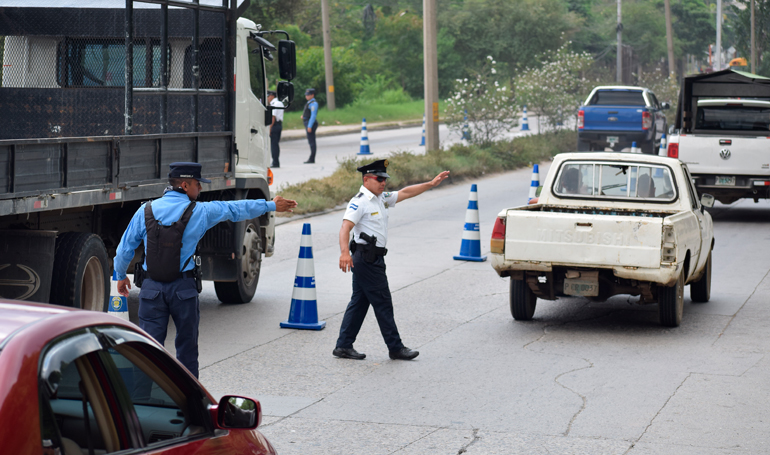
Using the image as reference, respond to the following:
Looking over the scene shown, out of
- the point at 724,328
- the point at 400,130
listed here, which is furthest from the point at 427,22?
the point at 400,130

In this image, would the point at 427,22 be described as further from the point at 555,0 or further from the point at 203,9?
the point at 555,0

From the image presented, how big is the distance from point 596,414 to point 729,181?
11831mm

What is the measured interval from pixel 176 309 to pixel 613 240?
4.03 meters

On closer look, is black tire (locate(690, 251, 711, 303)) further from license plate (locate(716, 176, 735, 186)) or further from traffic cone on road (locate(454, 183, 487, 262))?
license plate (locate(716, 176, 735, 186))

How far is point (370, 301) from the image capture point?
798 cm

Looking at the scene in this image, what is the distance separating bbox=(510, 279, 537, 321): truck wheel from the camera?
9328mm

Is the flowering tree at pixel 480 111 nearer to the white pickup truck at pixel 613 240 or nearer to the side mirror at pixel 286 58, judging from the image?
the side mirror at pixel 286 58

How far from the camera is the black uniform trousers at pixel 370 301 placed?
7934 mm

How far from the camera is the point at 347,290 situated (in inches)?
443

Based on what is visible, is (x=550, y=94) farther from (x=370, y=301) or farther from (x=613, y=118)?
(x=370, y=301)

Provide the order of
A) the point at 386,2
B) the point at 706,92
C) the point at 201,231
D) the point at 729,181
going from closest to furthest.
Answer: the point at 201,231
the point at 729,181
the point at 706,92
the point at 386,2

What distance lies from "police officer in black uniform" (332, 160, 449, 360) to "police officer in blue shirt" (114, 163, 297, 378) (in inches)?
69.3

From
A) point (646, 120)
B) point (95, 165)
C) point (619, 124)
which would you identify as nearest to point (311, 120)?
point (619, 124)

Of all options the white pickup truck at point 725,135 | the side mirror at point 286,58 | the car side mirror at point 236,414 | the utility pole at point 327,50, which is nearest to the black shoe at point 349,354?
the side mirror at point 286,58
